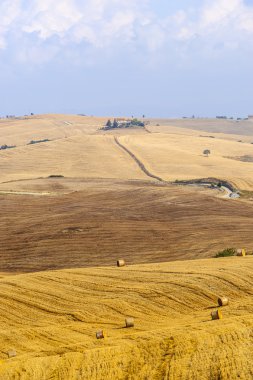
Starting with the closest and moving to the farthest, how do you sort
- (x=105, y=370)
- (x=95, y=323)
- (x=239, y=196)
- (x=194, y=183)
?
(x=105, y=370) → (x=95, y=323) → (x=239, y=196) → (x=194, y=183)

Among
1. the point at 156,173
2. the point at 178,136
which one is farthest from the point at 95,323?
the point at 178,136

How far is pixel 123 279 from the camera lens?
32594mm

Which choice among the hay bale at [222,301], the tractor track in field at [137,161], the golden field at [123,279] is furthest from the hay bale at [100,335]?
the tractor track in field at [137,161]

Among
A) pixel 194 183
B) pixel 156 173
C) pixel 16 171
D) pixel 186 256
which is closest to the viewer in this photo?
pixel 186 256

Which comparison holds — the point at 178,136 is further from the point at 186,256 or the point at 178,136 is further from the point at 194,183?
the point at 186,256

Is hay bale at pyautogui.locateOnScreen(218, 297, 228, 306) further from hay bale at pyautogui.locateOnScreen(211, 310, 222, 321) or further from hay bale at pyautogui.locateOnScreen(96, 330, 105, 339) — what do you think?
hay bale at pyautogui.locateOnScreen(96, 330, 105, 339)

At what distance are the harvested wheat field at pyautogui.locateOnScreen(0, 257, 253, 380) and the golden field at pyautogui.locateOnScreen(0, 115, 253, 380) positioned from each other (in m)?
0.04

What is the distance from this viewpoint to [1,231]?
55000 mm

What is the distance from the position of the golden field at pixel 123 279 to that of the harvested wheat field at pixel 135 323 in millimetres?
43

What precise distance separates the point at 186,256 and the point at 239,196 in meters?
32.1

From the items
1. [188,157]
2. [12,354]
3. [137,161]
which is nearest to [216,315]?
[12,354]

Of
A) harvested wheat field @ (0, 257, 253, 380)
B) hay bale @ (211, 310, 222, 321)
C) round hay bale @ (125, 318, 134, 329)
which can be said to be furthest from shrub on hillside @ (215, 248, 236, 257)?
hay bale @ (211, 310, 222, 321)

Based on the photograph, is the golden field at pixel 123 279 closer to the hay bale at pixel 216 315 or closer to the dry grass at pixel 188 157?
the hay bale at pixel 216 315

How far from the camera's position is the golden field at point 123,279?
2050 cm
